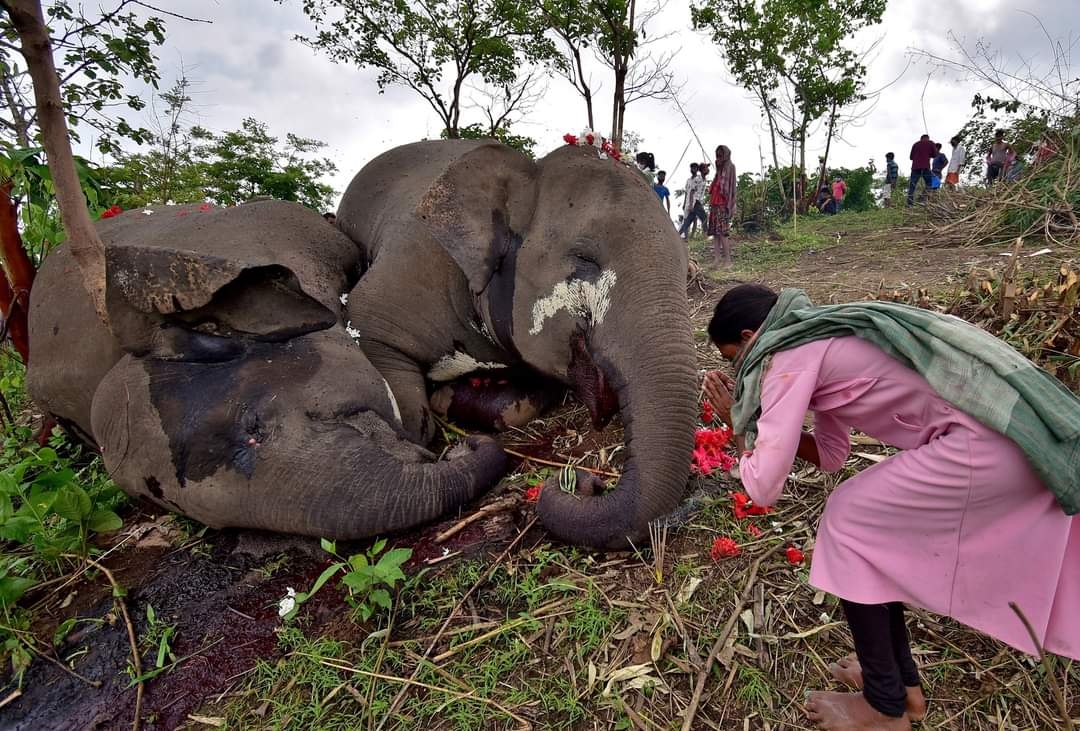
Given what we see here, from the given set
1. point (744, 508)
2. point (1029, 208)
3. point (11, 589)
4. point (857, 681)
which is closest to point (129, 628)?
point (11, 589)

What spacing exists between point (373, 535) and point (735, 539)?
4.81ft

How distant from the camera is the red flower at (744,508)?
242 cm

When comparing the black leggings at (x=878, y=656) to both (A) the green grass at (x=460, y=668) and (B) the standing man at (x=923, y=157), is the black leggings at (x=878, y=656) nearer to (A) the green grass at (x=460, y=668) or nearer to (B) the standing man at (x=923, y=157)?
(A) the green grass at (x=460, y=668)

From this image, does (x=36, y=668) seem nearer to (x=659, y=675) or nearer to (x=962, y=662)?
(x=659, y=675)

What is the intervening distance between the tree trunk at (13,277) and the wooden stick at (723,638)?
14.6ft

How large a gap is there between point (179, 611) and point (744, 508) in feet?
7.41

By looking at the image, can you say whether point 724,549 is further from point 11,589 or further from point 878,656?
point 11,589

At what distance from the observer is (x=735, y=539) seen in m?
2.34

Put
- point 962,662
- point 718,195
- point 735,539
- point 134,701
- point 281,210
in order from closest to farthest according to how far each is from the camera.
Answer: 1. point 962,662
2. point 134,701
3. point 735,539
4. point 281,210
5. point 718,195

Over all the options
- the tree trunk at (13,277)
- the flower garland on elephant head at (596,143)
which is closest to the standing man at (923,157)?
the flower garland on elephant head at (596,143)

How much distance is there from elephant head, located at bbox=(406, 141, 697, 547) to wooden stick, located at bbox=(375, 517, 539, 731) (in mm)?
166

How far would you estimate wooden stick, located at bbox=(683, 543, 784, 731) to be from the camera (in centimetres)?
172

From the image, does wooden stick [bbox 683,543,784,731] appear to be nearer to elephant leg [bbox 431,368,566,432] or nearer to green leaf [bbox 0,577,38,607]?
elephant leg [bbox 431,368,566,432]

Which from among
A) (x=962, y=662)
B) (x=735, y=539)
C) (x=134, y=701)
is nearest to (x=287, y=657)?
(x=134, y=701)
